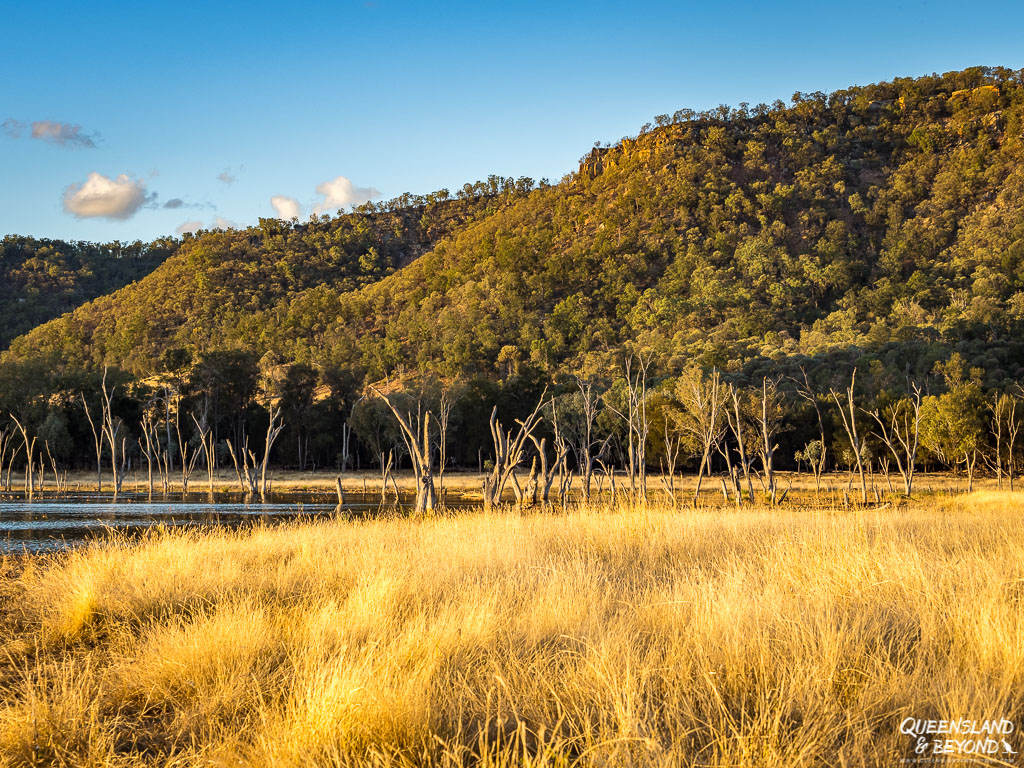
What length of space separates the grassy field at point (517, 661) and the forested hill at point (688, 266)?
206 ft

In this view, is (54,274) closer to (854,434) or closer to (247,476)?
(247,476)

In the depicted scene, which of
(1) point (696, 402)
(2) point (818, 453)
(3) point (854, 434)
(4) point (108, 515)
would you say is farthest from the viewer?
(2) point (818, 453)

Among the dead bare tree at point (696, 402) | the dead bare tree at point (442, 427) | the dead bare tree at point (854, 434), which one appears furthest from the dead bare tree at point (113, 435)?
the dead bare tree at point (696, 402)

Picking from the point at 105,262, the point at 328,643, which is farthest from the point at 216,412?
the point at 105,262

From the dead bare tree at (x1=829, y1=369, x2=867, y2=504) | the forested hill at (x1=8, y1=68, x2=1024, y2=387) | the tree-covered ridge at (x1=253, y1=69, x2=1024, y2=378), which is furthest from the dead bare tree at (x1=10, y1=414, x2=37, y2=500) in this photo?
the tree-covered ridge at (x1=253, y1=69, x2=1024, y2=378)

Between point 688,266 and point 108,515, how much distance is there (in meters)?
87.6

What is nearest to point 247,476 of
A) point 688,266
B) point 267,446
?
point 267,446

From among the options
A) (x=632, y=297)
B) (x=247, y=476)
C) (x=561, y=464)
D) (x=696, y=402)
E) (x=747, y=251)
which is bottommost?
(x=247, y=476)

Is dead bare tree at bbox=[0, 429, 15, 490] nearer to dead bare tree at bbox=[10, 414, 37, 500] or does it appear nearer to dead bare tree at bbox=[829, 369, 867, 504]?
dead bare tree at bbox=[10, 414, 37, 500]

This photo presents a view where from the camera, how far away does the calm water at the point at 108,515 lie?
1866 cm

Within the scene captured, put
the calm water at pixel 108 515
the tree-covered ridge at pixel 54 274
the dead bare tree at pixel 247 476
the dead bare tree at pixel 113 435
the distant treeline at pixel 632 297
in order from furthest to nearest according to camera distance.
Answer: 1. the tree-covered ridge at pixel 54 274
2. the distant treeline at pixel 632 297
3. the dead bare tree at pixel 247 476
4. the dead bare tree at pixel 113 435
5. the calm water at pixel 108 515

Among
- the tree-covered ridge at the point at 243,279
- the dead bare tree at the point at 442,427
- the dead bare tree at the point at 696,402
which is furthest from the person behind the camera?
the tree-covered ridge at the point at 243,279

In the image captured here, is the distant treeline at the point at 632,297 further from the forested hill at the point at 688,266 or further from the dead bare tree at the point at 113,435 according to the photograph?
the dead bare tree at the point at 113,435

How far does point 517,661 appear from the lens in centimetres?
455
